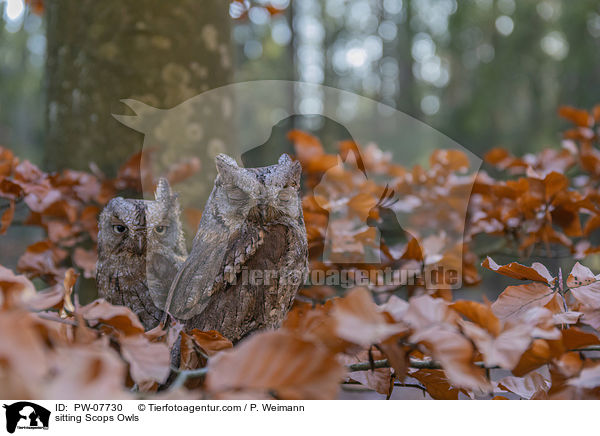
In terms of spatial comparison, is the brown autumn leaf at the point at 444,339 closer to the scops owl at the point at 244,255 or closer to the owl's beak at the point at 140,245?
the scops owl at the point at 244,255

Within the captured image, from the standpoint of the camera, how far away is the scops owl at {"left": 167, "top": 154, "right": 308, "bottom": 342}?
66 cm

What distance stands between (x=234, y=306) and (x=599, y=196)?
1.13m

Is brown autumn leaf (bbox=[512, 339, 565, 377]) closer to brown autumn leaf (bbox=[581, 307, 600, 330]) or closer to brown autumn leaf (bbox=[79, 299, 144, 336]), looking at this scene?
brown autumn leaf (bbox=[581, 307, 600, 330])

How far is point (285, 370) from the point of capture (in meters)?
0.36

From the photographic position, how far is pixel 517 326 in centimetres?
45

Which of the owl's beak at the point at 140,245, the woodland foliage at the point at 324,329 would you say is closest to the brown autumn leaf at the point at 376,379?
the woodland foliage at the point at 324,329

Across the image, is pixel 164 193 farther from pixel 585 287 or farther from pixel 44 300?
pixel 585 287

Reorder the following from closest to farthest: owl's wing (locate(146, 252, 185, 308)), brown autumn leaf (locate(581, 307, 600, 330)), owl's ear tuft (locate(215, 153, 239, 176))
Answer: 1. brown autumn leaf (locate(581, 307, 600, 330))
2. owl's ear tuft (locate(215, 153, 239, 176))
3. owl's wing (locate(146, 252, 185, 308))

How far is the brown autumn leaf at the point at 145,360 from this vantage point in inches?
17.0

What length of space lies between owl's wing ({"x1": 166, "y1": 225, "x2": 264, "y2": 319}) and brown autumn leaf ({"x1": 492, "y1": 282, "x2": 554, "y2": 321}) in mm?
349

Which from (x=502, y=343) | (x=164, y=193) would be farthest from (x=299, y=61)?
(x=502, y=343)

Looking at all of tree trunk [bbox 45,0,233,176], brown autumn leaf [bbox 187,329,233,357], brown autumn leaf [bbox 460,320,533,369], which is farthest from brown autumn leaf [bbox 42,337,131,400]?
tree trunk [bbox 45,0,233,176]
